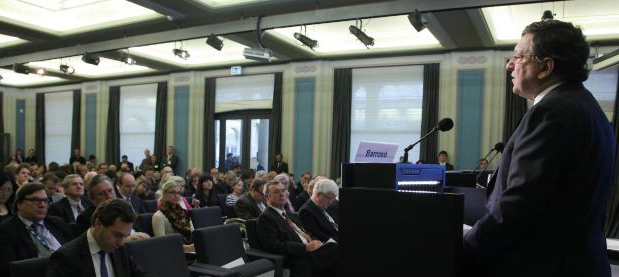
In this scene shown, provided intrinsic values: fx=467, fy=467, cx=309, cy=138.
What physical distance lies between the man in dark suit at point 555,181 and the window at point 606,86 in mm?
8092

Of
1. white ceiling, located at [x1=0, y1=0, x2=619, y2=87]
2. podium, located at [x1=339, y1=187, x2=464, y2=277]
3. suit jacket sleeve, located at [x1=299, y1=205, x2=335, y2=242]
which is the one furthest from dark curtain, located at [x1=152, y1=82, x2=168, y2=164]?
podium, located at [x1=339, y1=187, x2=464, y2=277]

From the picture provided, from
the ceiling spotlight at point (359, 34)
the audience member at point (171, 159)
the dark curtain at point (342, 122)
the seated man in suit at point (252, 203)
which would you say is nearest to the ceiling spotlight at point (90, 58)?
the audience member at point (171, 159)

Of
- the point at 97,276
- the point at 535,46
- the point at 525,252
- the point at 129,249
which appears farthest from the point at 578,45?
the point at 129,249

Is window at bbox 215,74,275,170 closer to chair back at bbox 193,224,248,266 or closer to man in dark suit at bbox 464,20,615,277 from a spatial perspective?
chair back at bbox 193,224,248,266

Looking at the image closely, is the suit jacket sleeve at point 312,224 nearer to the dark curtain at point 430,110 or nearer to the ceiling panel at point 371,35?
the ceiling panel at point 371,35

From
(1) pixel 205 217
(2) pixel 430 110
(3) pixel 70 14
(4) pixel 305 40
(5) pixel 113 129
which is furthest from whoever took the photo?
(5) pixel 113 129

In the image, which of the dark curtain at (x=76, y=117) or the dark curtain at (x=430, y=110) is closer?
the dark curtain at (x=430, y=110)

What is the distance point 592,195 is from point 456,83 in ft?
27.5

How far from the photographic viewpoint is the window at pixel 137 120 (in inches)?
518

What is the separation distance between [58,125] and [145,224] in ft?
44.1

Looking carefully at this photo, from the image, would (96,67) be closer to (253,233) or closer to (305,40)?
(305,40)

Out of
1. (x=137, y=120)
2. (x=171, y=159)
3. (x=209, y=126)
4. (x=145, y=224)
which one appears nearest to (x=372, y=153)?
(x=145, y=224)

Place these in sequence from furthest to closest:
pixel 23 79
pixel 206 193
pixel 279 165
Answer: pixel 23 79, pixel 279 165, pixel 206 193

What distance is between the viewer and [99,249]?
230cm
